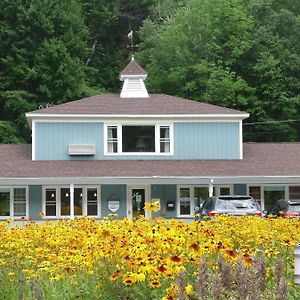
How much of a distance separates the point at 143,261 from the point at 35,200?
26.9m

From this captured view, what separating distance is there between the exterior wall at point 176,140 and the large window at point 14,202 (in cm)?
185

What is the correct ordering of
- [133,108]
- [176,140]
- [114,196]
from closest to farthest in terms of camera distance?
[114,196]
[176,140]
[133,108]

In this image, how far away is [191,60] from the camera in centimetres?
5125

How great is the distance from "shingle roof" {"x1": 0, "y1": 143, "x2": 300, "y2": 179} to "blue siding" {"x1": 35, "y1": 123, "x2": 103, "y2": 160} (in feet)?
1.73

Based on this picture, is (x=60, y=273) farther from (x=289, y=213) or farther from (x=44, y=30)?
(x=44, y=30)

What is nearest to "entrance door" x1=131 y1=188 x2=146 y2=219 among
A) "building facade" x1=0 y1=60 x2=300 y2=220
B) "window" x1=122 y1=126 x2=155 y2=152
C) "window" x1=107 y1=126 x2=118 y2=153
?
"building facade" x1=0 y1=60 x2=300 y2=220

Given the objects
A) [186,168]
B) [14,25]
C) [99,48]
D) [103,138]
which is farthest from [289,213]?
[99,48]

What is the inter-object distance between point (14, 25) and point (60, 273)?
42.7 metres

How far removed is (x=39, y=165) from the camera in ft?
114

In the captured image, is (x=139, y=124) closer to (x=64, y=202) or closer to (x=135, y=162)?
(x=135, y=162)

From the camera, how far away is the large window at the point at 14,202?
3450 centimetres

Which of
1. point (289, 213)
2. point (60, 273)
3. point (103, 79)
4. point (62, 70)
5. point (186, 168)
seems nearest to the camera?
point (60, 273)

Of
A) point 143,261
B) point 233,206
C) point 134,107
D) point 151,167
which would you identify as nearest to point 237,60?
point 134,107

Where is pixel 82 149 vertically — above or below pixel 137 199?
above
